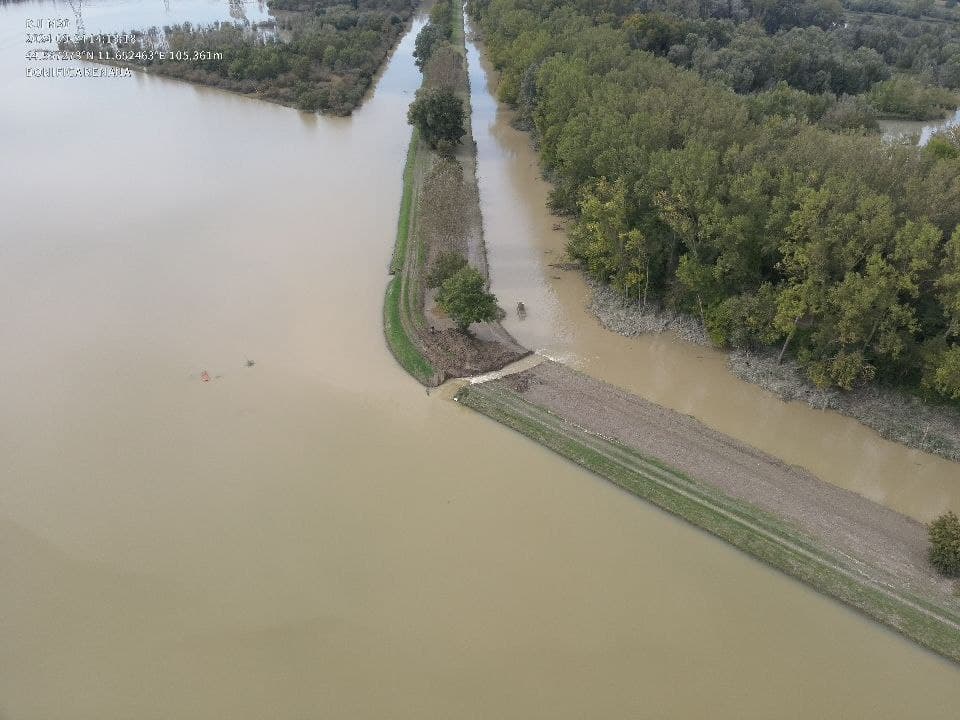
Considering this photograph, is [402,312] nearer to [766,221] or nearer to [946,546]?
[766,221]

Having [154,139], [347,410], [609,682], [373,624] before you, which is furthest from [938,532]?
[154,139]

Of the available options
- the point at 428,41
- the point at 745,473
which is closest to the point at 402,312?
the point at 745,473

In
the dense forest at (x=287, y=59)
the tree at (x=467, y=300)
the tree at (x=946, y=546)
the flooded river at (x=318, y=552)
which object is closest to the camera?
the flooded river at (x=318, y=552)

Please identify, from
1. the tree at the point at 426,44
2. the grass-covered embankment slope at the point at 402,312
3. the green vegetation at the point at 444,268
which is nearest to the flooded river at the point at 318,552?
the grass-covered embankment slope at the point at 402,312

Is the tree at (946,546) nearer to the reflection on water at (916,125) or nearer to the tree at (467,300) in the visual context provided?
the tree at (467,300)

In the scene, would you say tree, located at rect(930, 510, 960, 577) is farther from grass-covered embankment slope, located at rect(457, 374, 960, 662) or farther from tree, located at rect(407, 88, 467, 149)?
tree, located at rect(407, 88, 467, 149)

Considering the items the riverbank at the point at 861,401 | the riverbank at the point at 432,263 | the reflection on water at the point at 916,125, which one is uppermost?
the reflection on water at the point at 916,125
